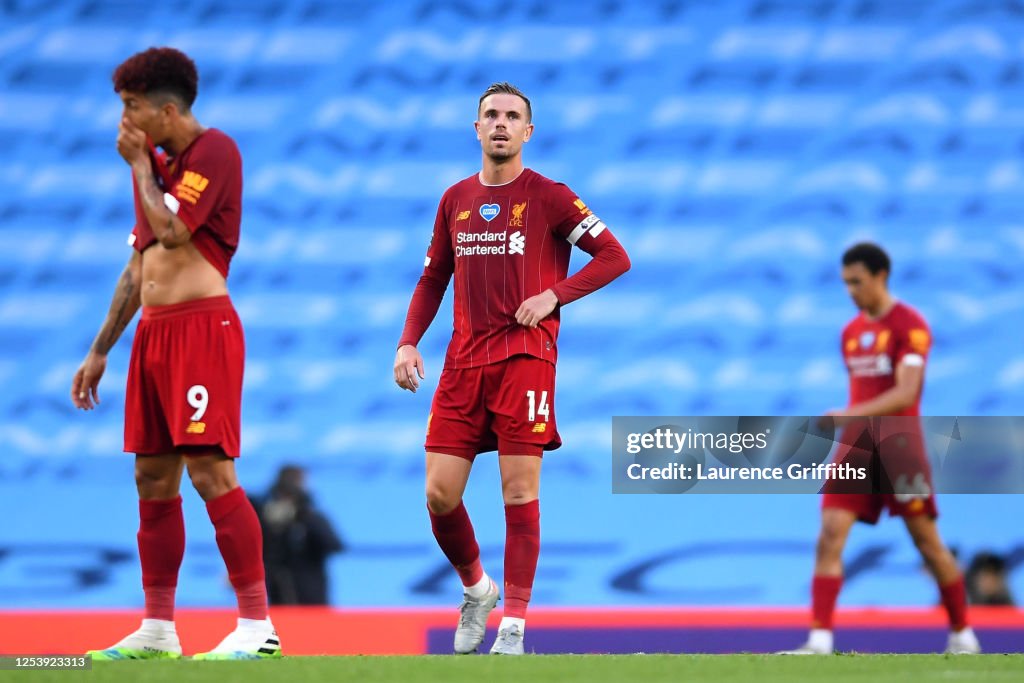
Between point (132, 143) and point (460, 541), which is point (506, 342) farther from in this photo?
point (132, 143)

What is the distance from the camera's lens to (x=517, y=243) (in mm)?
5277

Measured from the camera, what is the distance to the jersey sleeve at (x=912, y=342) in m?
6.97

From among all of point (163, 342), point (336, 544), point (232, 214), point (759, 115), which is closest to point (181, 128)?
point (232, 214)

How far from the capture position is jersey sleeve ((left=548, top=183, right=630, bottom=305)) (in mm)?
5309

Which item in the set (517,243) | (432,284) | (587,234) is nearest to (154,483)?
(432,284)

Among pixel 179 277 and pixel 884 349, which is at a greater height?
pixel 884 349

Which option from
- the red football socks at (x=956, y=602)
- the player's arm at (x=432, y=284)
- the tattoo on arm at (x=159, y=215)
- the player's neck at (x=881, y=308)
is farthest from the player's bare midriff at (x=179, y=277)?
the red football socks at (x=956, y=602)

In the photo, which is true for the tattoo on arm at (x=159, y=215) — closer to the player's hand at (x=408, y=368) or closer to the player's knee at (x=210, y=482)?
the player's knee at (x=210, y=482)

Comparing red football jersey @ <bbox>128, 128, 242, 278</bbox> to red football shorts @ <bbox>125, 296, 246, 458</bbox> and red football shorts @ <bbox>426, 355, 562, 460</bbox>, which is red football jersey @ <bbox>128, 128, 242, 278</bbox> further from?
red football shorts @ <bbox>426, 355, 562, 460</bbox>

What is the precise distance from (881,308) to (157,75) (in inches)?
157

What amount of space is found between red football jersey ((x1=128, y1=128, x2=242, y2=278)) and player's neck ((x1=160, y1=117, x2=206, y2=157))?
0.06ft

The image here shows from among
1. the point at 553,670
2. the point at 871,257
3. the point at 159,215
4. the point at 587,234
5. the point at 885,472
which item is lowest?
the point at 553,670

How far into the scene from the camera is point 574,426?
10.7 metres

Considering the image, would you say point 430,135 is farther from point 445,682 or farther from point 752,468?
point 445,682
